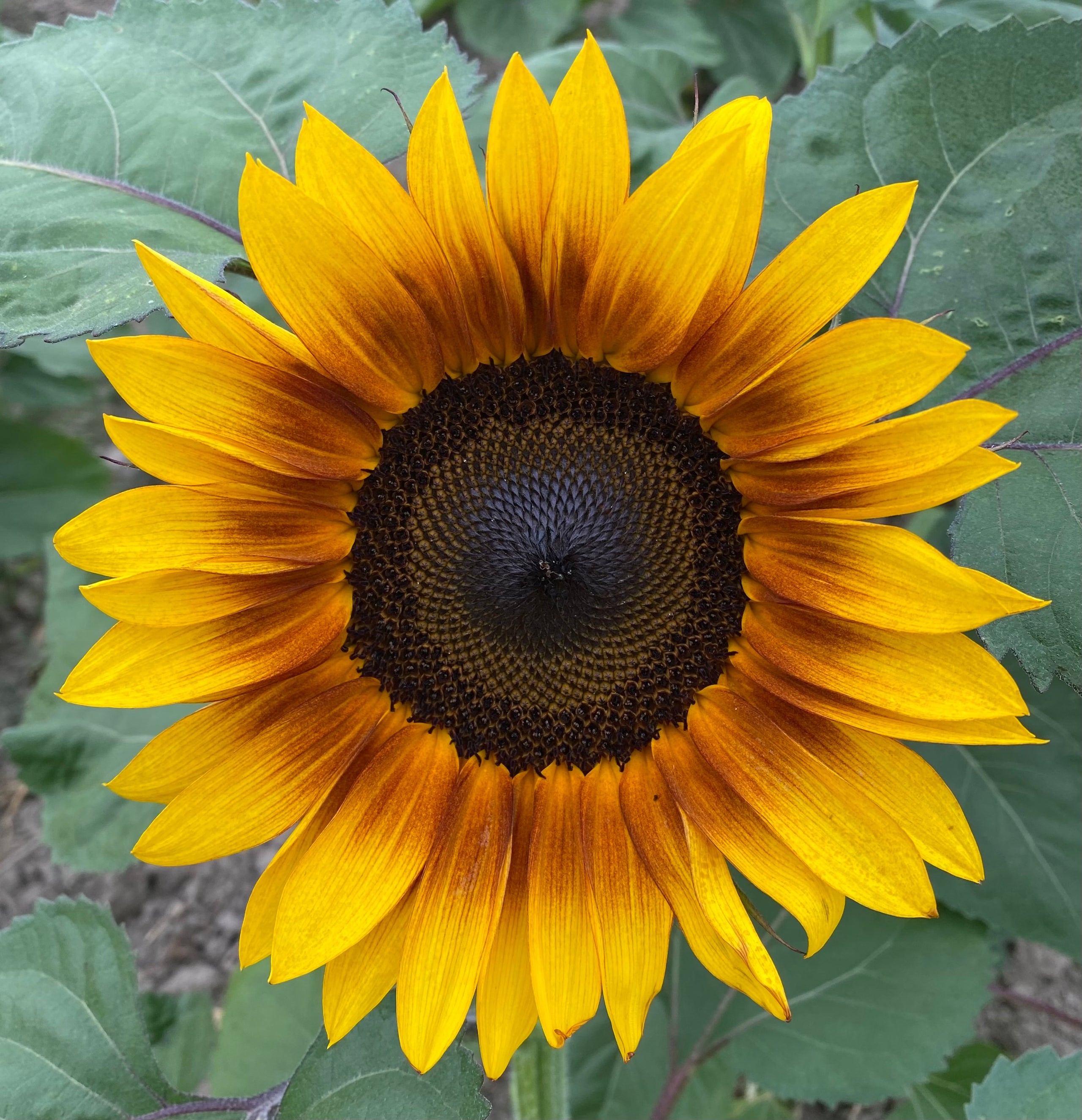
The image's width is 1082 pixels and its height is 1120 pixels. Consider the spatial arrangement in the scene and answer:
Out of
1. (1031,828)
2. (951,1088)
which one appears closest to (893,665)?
(1031,828)

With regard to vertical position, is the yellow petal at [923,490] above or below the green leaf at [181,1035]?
above

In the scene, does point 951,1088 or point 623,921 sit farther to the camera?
point 951,1088

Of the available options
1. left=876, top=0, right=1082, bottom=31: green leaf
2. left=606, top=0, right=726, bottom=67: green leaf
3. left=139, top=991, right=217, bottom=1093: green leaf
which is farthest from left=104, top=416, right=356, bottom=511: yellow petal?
left=606, top=0, right=726, bottom=67: green leaf

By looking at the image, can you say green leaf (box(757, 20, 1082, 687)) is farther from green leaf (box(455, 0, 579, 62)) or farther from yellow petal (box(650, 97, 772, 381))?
green leaf (box(455, 0, 579, 62))

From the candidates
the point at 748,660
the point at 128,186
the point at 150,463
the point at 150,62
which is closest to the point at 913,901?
the point at 748,660

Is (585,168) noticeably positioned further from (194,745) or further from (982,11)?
(982,11)

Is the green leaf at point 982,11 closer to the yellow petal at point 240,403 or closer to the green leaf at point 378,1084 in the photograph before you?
the yellow petal at point 240,403

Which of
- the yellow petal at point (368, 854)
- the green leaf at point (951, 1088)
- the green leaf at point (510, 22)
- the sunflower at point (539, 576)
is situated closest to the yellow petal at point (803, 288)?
the sunflower at point (539, 576)
